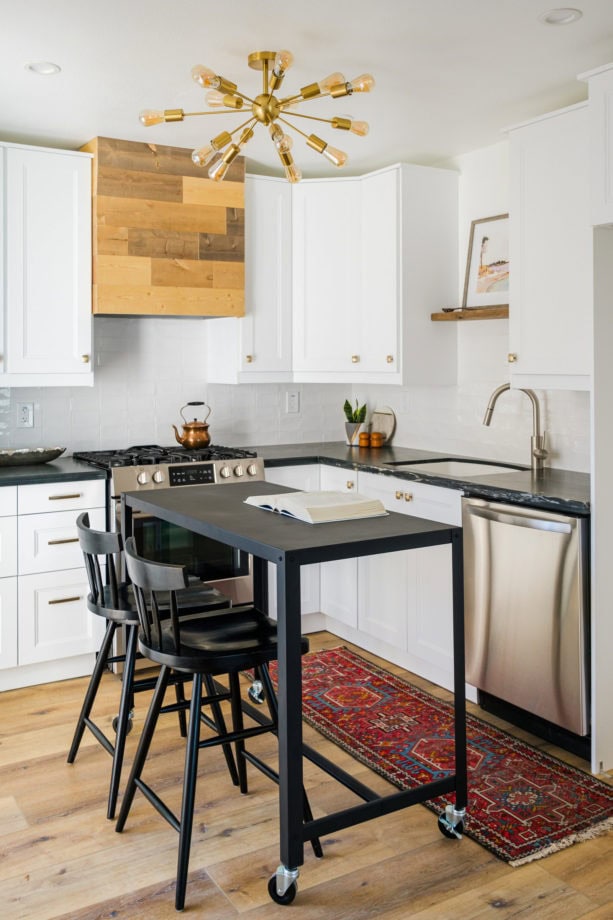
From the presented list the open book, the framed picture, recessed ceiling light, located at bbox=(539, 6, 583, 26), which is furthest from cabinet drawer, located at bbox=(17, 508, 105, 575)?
recessed ceiling light, located at bbox=(539, 6, 583, 26)

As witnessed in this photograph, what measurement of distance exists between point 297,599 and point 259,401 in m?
2.96

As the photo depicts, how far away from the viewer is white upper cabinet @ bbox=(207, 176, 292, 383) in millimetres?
4410

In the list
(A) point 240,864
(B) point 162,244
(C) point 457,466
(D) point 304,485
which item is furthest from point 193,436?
(A) point 240,864

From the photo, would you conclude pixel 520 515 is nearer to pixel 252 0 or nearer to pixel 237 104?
pixel 237 104

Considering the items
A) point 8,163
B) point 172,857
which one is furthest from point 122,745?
point 8,163

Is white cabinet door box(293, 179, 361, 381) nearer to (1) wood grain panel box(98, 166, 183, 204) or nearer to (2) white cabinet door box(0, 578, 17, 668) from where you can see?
(1) wood grain panel box(98, 166, 183, 204)

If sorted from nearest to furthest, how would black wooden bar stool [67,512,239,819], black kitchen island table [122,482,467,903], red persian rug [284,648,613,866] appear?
black kitchen island table [122,482,467,903] < red persian rug [284,648,613,866] < black wooden bar stool [67,512,239,819]

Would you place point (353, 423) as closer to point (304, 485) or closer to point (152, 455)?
point (304, 485)

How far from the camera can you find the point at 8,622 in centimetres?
368

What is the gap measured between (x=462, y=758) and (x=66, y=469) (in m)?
2.28

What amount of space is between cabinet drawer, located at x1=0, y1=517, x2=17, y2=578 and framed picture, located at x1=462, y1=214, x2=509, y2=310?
8.05ft

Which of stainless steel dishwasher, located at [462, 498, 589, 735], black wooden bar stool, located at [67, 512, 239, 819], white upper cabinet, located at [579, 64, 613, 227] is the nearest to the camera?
black wooden bar stool, located at [67, 512, 239, 819]

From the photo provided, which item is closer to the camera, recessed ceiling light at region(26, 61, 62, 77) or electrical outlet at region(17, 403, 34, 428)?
recessed ceiling light at region(26, 61, 62, 77)

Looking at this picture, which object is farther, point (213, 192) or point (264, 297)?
point (264, 297)
